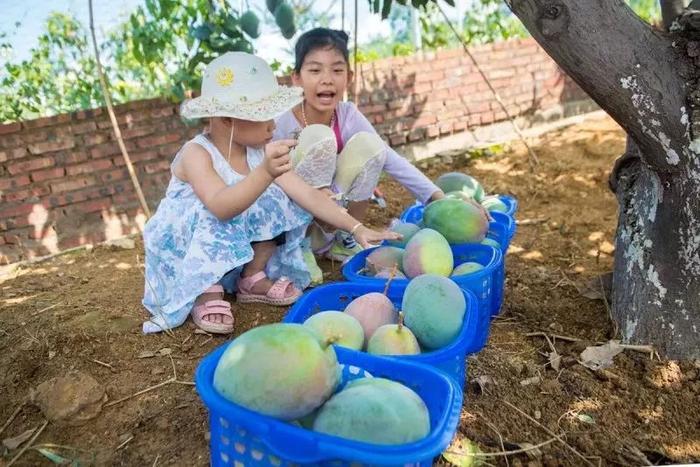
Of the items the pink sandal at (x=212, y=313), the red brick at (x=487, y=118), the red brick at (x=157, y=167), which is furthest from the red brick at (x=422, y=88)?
the pink sandal at (x=212, y=313)

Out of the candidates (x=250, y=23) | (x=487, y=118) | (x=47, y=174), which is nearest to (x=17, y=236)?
(x=47, y=174)

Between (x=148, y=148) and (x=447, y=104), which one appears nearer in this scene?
(x=148, y=148)

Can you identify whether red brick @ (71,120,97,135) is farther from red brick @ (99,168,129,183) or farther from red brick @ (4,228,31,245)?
red brick @ (4,228,31,245)

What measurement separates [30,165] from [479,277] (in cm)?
355

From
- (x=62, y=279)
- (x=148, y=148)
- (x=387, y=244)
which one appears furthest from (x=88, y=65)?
(x=387, y=244)

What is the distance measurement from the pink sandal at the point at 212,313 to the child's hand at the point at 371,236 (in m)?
0.60

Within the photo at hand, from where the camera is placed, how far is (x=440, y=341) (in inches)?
66.9

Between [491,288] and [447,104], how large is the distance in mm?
3839

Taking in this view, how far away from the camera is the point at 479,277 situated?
2029 millimetres

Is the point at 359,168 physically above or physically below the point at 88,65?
below

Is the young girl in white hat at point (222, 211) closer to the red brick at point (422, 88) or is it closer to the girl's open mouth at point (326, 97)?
the girl's open mouth at point (326, 97)

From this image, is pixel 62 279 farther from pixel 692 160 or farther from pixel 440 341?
pixel 692 160

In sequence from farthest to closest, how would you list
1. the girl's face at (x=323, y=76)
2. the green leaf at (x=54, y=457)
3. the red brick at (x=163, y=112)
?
the red brick at (x=163, y=112) < the girl's face at (x=323, y=76) < the green leaf at (x=54, y=457)

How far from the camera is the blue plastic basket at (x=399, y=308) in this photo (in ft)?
4.97
